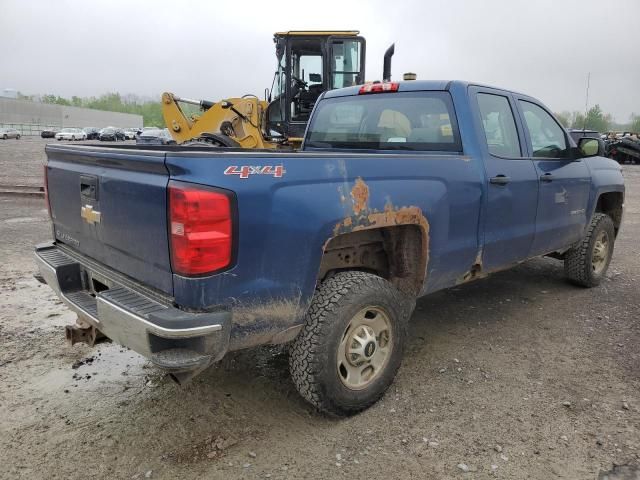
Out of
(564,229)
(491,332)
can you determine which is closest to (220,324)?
(491,332)

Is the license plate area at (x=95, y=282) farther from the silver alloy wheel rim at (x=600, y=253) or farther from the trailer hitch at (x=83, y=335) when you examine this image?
the silver alloy wheel rim at (x=600, y=253)

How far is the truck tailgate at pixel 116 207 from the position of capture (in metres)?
2.48

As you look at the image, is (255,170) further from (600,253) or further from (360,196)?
(600,253)

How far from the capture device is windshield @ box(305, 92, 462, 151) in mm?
3900

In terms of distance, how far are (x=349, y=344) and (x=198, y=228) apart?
1.20 m

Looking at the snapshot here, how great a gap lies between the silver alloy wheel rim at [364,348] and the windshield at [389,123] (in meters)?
1.43

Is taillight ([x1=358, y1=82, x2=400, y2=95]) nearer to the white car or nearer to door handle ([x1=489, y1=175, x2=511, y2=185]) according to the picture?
door handle ([x1=489, y1=175, x2=511, y2=185])

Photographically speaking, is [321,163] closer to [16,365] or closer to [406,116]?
[406,116]

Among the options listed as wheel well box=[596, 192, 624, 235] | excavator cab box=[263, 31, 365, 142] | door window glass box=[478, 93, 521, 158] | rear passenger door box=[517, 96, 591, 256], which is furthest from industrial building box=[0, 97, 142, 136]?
door window glass box=[478, 93, 521, 158]

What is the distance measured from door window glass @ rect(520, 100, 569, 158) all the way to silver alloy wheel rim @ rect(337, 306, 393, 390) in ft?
7.36

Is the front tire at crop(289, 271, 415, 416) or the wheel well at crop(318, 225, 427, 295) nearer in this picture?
the front tire at crop(289, 271, 415, 416)

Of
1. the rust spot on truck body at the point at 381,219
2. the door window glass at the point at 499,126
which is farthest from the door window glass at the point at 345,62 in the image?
the rust spot on truck body at the point at 381,219

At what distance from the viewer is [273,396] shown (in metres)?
3.39

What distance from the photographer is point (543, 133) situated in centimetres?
471
